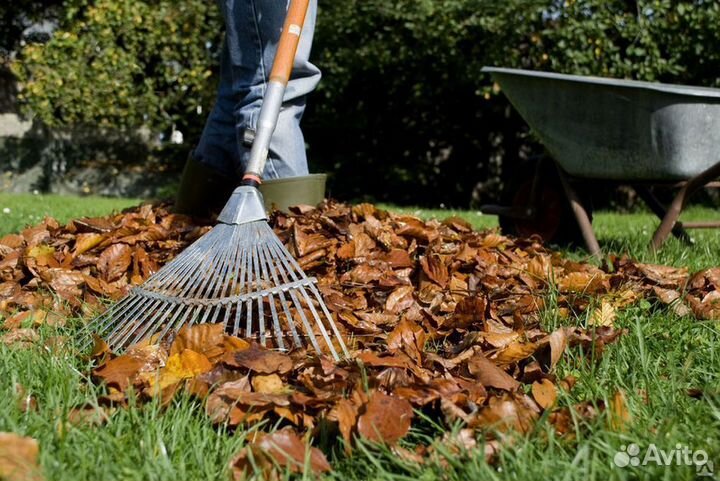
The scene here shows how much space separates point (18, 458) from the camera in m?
1.08

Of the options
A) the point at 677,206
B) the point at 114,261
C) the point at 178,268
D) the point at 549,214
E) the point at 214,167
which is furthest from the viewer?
the point at 549,214

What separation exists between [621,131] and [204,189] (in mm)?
1639

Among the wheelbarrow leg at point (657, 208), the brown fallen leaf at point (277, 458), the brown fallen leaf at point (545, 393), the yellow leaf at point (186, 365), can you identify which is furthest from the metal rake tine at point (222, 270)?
the wheelbarrow leg at point (657, 208)

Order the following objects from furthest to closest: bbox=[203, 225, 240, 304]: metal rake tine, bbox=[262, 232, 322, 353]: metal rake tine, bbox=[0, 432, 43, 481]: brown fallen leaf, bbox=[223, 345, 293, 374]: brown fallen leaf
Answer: bbox=[203, 225, 240, 304]: metal rake tine
bbox=[262, 232, 322, 353]: metal rake tine
bbox=[223, 345, 293, 374]: brown fallen leaf
bbox=[0, 432, 43, 481]: brown fallen leaf

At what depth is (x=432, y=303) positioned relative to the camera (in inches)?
78.4

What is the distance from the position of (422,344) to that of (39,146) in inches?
367

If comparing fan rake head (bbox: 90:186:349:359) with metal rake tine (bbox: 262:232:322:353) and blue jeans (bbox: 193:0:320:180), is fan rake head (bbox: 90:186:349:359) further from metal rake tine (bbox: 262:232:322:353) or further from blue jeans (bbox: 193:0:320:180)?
blue jeans (bbox: 193:0:320:180)

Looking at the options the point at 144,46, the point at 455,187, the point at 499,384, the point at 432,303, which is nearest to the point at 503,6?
the point at 455,187

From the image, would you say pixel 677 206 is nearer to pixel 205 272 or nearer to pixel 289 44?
pixel 289 44

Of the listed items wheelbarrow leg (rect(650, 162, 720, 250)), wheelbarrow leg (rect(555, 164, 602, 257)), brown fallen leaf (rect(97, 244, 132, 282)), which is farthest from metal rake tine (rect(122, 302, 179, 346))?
wheelbarrow leg (rect(650, 162, 720, 250))

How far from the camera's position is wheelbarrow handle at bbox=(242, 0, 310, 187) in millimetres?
2010

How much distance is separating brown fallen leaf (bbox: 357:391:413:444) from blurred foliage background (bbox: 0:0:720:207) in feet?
19.1

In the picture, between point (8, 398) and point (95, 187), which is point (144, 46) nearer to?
point (95, 187)

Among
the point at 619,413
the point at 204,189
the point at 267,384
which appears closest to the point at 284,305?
the point at 267,384
